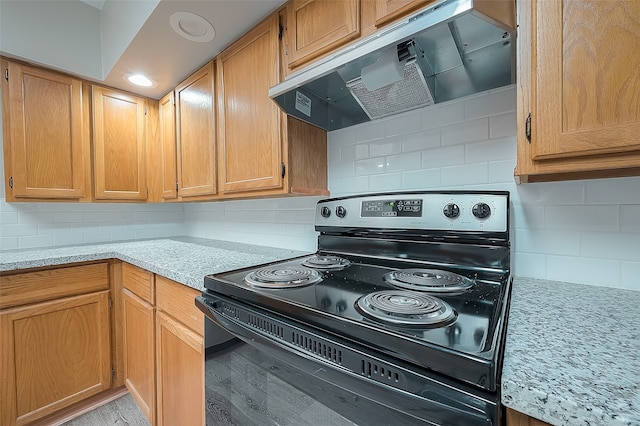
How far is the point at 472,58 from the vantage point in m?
0.90

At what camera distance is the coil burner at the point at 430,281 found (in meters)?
0.75

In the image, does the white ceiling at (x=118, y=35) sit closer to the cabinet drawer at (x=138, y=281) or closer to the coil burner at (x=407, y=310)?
the cabinet drawer at (x=138, y=281)

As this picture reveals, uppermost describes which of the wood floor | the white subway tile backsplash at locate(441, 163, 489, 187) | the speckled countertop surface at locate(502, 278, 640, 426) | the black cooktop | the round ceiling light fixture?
the round ceiling light fixture

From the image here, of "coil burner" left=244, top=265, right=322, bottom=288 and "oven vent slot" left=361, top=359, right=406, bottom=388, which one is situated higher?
"coil burner" left=244, top=265, right=322, bottom=288

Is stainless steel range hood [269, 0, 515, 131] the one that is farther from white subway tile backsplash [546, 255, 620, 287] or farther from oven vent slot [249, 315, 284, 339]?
oven vent slot [249, 315, 284, 339]

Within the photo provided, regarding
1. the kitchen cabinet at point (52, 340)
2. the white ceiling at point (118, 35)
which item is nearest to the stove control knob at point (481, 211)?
the white ceiling at point (118, 35)

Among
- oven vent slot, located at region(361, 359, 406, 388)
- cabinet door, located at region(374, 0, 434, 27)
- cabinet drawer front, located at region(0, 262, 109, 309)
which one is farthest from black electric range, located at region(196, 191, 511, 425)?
cabinet drawer front, located at region(0, 262, 109, 309)

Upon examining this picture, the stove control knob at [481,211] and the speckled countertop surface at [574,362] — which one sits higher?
the stove control knob at [481,211]

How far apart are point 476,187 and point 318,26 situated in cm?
90

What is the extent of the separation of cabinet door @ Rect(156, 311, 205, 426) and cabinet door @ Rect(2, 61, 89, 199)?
1.26 meters

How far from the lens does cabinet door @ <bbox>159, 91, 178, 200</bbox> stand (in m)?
2.00

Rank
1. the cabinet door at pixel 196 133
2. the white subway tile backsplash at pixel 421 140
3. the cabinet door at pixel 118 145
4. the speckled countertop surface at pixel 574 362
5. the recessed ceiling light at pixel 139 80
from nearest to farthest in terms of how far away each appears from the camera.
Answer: the speckled countertop surface at pixel 574 362
the white subway tile backsplash at pixel 421 140
the cabinet door at pixel 196 133
the recessed ceiling light at pixel 139 80
the cabinet door at pixel 118 145

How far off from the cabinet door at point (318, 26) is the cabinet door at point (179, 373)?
1.21 m

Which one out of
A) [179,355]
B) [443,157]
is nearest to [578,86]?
[443,157]
